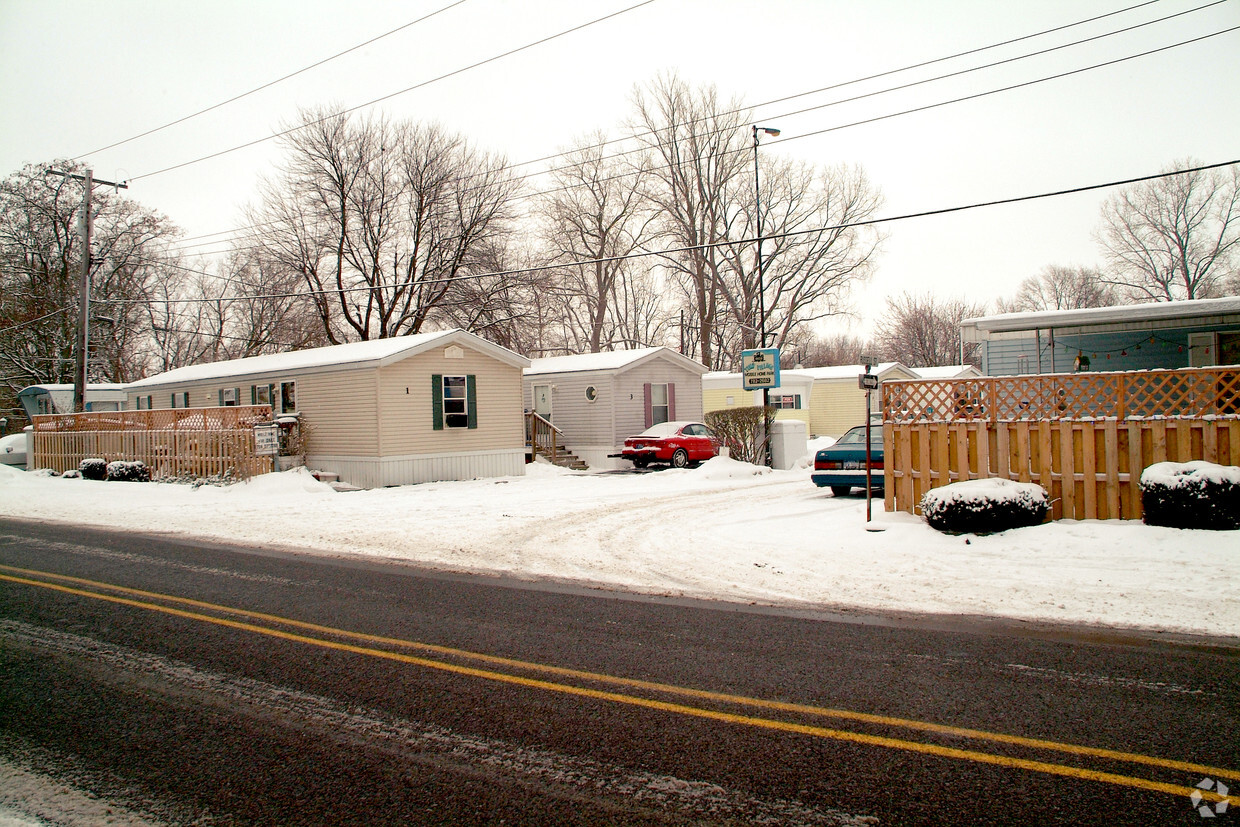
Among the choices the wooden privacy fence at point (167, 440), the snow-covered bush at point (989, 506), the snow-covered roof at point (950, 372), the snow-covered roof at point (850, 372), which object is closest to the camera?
the snow-covered bush at point (989, 506)

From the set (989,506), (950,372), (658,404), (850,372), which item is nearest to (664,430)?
(658,404)

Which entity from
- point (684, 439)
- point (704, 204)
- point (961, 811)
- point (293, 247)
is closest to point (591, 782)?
point (961, 811)

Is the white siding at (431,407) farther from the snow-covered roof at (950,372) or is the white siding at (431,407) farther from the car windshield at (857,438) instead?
the snow-covered roof at (950,372)

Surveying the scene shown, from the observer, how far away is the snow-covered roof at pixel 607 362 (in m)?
25.6

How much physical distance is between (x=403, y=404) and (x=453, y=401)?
1638mm

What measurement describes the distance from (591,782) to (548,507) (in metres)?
11.3

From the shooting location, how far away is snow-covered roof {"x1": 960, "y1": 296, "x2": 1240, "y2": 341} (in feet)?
57.2

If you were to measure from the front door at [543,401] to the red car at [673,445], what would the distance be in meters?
4.26

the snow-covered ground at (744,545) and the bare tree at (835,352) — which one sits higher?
the bare tree at (835,352)

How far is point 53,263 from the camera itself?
40281mm

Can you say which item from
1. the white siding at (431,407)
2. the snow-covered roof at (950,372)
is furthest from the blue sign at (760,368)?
the snow-covered roof at (950,372)

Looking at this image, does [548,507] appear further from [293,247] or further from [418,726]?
[293,247]

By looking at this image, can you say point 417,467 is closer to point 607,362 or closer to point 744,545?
point 607,362

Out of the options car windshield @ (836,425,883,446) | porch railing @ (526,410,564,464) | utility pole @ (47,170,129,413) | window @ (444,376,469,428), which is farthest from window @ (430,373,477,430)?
utility pole @ (47,170,129,413)
